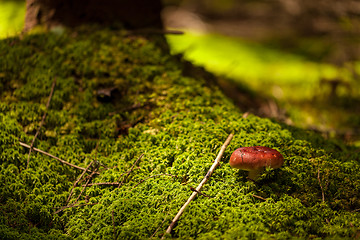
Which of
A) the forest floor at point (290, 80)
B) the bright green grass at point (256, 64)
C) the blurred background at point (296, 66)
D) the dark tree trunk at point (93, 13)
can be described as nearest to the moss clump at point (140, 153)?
the dark tree trunk at point (93, 13)

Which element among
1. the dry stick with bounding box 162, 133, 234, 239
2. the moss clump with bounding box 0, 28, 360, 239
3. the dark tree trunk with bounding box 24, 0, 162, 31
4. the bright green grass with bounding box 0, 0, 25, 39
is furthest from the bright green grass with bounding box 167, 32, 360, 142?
the bright green grass with bounding box 0, 0, 25, 39

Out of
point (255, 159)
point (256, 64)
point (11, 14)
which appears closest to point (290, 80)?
point (256, 64)

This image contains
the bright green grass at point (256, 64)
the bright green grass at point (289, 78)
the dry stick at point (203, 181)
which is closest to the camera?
the dry stick at point (203, 181)

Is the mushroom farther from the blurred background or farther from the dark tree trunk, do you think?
the dark tree trunk

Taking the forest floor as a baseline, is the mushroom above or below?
above

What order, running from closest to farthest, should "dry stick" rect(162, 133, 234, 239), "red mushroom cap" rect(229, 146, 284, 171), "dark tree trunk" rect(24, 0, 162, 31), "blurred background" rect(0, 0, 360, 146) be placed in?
"dry stick" rect(162, 133, 234, 239)
"red mushroom cap" rect(229, 146, 284, 171)
"dark tree trunk" rect(24, 0, 162, 31)
"blurred background" rect(0, 0, 360, 146)

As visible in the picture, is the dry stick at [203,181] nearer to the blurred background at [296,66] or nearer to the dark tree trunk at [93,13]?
the blurred background at [296,66]

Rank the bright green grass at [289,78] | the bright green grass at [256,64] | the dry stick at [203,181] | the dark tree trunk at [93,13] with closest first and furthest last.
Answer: the dry stick at [203,181]
the dark tree trunk at [93,13]
the bright green grass at [289,78]
the bright green grass at [256,64]
